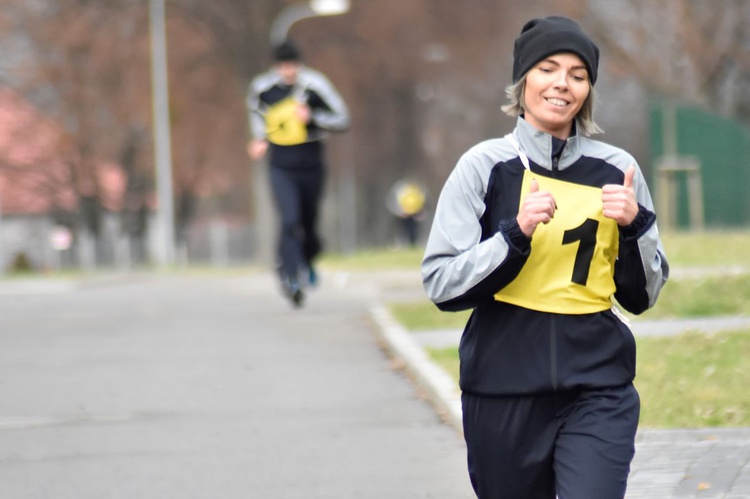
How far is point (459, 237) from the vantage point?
4.07m

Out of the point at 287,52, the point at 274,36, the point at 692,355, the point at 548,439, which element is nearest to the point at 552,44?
the point at 548,439

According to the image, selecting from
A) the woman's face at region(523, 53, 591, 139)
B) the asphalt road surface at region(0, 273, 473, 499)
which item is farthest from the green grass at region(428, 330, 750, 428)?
the woman's face at region(523, 53, 591, 139)

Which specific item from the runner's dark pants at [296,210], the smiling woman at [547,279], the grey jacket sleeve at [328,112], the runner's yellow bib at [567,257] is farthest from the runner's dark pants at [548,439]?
the runner's dark pants at [296,210]

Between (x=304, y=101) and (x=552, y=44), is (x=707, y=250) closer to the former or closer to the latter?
(x=304, y=101)

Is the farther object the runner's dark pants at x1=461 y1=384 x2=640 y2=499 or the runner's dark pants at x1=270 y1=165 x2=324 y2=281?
the runner's dark pants at x1=270 y1=165 x2=324 y2=281

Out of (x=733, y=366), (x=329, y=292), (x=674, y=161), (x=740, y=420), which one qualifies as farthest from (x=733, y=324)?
(x=674, y=161)

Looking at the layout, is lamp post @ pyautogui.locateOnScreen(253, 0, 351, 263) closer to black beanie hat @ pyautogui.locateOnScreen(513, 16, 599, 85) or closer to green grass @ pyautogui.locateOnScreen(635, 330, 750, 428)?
green grass @ pyautogui.locateOnScreen(635, 330, 750, 428)

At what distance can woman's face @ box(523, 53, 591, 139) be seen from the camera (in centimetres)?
407

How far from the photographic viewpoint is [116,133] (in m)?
50.8

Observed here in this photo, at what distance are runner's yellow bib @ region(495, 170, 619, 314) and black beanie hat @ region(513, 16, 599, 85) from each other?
29cm

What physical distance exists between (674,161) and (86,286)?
32.3ft

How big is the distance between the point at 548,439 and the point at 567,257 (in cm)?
46

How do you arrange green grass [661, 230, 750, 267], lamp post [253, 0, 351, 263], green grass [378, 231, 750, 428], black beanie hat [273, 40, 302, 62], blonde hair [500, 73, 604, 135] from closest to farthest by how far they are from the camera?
1. blonde hair [500, 73, 604, 135]
2. green grass [378, 231, 750, 428]
3. black beanie hat [273, 40, 302, 62]
4. green grass [661, 230, 750, 267]
5. lamp post [253, 0, 351, 263]

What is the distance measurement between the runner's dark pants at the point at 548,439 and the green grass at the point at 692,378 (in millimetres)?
3068
